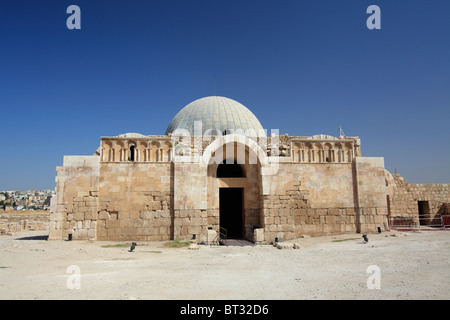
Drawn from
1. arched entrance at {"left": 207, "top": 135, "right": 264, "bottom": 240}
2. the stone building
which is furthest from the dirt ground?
arched entrance at {"left": 207, "top": 135, "right": 264, "bottom": 240}

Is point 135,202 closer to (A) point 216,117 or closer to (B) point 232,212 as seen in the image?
(B) point 232,212

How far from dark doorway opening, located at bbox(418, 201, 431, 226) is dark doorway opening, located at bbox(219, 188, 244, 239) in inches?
454

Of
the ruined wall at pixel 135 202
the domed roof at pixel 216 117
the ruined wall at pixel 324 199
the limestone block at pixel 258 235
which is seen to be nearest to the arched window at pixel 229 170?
the ruined wall at pixel 324 199

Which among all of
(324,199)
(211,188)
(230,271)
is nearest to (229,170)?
(211,188)

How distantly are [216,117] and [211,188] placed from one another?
5935 mm

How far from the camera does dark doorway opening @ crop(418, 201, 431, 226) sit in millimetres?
18406

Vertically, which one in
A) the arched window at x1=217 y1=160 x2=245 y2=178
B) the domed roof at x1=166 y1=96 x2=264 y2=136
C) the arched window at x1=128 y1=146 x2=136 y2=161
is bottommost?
the arched window at x1=217 y1=160 x2=245 y2=178

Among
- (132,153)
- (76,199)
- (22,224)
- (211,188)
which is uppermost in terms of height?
(132,153)

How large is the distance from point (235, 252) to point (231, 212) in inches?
217

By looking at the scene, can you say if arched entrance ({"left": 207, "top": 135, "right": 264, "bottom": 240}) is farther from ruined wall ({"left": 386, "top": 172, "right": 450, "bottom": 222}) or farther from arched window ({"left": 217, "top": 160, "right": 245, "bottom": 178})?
ruined wall ({"left": 386, "top": 172, "right": 450, "bottom": 222})

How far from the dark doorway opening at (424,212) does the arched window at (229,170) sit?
1200cm

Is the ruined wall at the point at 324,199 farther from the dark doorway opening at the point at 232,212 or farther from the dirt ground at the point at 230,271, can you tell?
the dark doorway opening at the point at 232,212

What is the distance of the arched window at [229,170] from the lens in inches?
609

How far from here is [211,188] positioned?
45.9 feet
